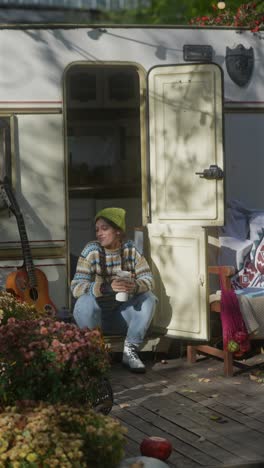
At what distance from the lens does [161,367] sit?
29.7 ft

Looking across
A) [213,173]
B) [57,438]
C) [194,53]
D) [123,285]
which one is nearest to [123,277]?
[123,285]

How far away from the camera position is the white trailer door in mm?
9047

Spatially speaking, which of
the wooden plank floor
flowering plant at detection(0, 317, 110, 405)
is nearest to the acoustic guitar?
the wooden plank floor

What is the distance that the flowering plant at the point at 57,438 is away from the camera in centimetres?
499

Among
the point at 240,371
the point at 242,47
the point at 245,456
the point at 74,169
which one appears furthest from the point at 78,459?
the point at 74,169

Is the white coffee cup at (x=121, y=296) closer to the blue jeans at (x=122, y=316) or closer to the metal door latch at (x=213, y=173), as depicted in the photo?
the blue jeans at (x=122, y=316)

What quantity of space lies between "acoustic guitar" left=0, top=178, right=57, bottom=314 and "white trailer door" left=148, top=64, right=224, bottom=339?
1018 millimetres

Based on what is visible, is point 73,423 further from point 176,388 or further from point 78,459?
point 176,388

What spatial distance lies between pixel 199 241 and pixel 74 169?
3.28 m

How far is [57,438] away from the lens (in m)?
5.06

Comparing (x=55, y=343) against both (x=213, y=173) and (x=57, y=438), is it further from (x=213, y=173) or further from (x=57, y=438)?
(x=213, y=173)

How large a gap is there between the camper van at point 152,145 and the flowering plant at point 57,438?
365cm

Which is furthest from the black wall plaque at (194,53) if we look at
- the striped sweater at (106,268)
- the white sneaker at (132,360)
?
the white sneaker at (132,360)

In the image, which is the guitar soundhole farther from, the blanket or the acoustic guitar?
the blanket
